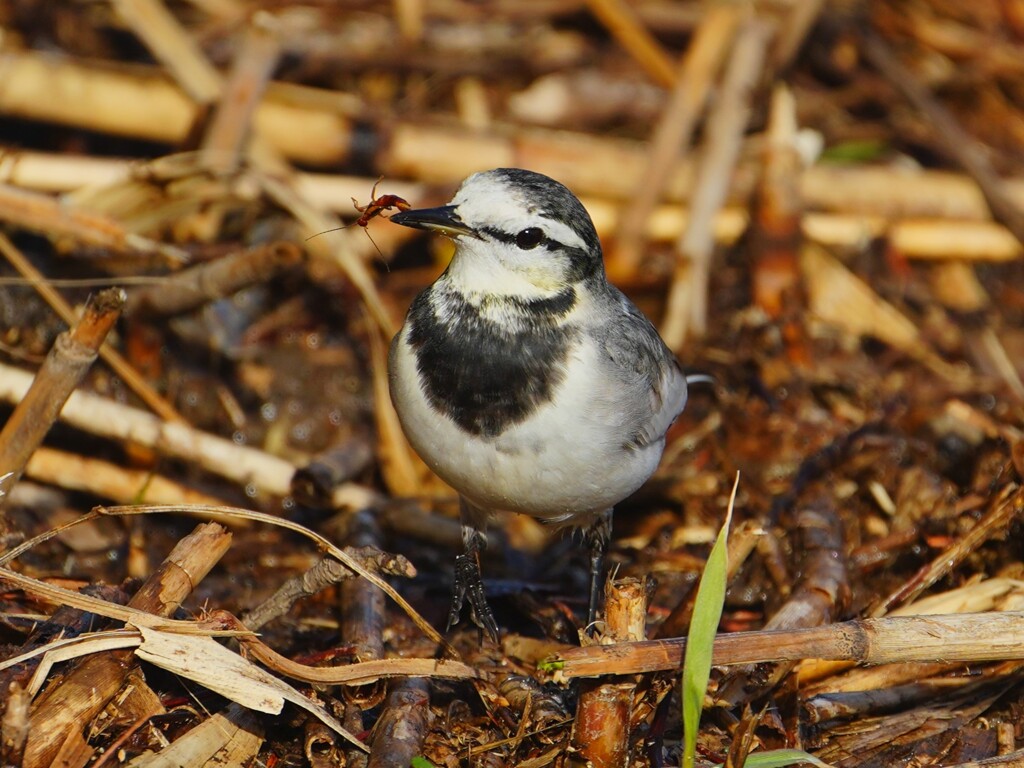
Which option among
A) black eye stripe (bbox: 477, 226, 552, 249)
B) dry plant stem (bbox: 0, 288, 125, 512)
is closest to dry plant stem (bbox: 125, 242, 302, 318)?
dry plant stem (bbox: 0, 288, 125, 512)

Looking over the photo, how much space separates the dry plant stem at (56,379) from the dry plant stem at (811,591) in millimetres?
2755

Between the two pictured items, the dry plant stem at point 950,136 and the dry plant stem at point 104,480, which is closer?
the dry plant stem at point 104,480

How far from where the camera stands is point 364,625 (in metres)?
5.09

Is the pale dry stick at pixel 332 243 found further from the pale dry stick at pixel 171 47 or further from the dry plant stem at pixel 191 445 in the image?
the pale dry stick at pixel 171 47

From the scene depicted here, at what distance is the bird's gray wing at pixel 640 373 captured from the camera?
16.1 ft

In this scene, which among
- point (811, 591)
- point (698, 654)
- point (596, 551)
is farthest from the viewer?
point (596, 551)

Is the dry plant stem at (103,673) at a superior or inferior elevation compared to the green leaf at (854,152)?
superior

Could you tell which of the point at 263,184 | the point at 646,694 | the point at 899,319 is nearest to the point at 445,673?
the point at 646,694

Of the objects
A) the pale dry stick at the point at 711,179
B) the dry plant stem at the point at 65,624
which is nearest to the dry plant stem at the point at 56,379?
the dry plant stem at the point at 65,624

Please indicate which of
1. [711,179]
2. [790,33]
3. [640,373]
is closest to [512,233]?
[640,373]

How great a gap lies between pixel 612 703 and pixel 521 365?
1.27 meters

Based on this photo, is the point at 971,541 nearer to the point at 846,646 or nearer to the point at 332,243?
the point at 846,646

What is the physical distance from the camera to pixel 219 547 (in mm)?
4480

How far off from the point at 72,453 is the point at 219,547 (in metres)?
2.34
